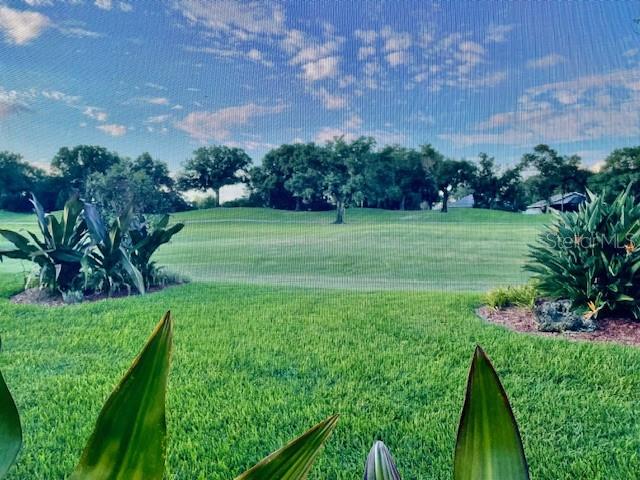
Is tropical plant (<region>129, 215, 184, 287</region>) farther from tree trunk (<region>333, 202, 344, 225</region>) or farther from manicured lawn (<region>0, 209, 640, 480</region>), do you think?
tree trunk (<region>333, 202, 344, 225</region>)

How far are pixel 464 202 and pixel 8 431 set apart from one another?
138 cm

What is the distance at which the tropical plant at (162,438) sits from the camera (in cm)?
26

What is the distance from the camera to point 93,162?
156cm

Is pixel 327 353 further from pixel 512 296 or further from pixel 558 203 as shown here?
pixel 558 203

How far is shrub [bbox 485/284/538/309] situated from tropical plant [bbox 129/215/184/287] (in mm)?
1059

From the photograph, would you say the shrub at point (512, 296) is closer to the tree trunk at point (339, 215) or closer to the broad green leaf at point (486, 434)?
the tree trunk at point (339, 215)

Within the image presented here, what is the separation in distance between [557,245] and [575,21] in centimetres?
73

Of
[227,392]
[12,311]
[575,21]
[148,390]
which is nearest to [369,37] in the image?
[575,21]

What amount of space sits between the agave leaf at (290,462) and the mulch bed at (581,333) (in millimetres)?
1413

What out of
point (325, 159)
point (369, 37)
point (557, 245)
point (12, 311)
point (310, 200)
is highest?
point (369, 37)

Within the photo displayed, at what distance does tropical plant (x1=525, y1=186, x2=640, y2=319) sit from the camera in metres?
1.65

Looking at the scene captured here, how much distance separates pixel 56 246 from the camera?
1.78 meters

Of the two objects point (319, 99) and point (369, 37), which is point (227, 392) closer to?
point (319, 99)

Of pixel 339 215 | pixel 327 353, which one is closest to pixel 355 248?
pixel 339 215
